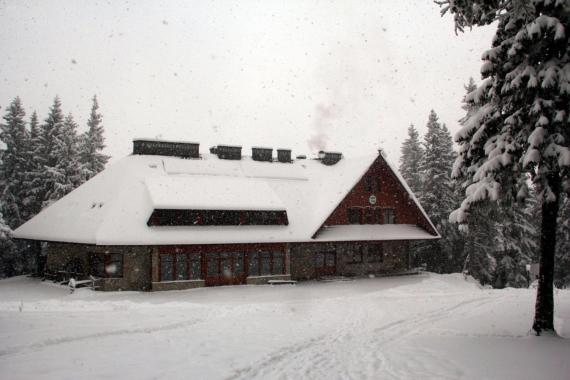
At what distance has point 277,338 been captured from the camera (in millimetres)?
14234

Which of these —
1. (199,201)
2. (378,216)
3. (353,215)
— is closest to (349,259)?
(353,215)

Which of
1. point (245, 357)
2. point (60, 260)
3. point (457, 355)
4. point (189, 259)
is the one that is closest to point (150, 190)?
point (189, 259)

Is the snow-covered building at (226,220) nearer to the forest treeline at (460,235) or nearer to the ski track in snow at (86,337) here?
the forest treeline at (460,235)

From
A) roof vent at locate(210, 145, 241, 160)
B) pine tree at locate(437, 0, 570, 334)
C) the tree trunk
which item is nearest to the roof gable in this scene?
roof vent at locate(210, 145, 241, 160)

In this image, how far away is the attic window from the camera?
2786 centimetres

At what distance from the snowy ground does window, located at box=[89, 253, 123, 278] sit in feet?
5.22

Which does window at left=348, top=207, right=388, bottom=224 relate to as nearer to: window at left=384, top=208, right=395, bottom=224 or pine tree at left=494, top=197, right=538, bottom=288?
window at left=384, top=208, right=395, bottom=224

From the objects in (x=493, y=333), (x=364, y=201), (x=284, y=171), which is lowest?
(x=493, y=333)

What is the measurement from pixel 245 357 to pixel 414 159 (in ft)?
147

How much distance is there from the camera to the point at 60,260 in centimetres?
2930

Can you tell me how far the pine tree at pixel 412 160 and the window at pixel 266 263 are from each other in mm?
23746

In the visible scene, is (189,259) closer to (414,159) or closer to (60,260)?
(60,260)

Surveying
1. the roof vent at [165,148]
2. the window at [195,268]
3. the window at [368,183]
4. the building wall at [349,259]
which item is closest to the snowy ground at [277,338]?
the window at [195,268]

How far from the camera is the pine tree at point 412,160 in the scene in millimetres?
51125
